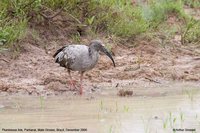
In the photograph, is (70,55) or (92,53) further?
(92,53)

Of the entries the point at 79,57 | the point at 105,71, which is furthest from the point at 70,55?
the point at 105,71

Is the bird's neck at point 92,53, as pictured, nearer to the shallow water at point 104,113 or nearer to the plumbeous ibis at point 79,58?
the plumbeous ibis at point 79,58

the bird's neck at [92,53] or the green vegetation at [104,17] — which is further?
the green vegetation at [104,17]

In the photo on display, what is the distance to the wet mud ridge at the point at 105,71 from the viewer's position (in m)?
8.65

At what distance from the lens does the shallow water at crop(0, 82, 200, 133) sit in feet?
21.6

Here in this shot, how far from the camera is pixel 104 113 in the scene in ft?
23.9

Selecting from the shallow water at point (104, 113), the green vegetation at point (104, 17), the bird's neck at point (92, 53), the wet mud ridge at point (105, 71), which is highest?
the green vegetation at point (104, 17)

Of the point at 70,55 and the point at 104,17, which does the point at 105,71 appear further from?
the point at 104,17

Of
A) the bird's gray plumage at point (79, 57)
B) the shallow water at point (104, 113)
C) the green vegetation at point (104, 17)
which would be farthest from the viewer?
the green vegetation at point (104, 17)

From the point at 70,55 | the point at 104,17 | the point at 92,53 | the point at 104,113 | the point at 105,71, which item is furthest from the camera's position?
the point at 104,17

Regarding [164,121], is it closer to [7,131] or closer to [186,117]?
[186,117]

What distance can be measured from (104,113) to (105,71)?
2.20 metres

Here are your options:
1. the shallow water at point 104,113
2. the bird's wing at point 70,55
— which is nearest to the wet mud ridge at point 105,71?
the bird's wing at point 70,55

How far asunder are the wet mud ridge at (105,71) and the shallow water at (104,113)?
0.40 m
